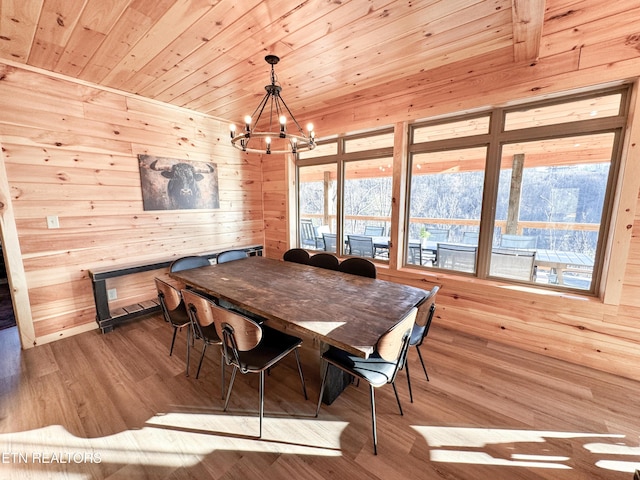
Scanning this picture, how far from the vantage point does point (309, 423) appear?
5.48 feet

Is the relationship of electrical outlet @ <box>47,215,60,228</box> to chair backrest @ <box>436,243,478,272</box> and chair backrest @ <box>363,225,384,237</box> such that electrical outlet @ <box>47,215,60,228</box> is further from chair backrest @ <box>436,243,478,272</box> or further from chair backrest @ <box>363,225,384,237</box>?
chair backrest @ <box>436,243,478,272</box>

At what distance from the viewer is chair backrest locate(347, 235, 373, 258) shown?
12.1ft

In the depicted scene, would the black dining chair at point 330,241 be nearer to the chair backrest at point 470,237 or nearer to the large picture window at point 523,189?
the large picture window at point 523,189

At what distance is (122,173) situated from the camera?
2996 millimetres

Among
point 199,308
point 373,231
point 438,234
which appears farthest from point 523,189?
point 199,308

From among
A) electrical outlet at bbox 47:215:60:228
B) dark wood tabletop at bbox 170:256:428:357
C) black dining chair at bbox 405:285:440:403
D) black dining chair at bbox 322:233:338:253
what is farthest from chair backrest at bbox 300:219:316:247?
electrical outlet at bbox 47:215:60:228

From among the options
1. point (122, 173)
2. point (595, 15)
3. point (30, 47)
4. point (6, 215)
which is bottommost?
point (6, 215)

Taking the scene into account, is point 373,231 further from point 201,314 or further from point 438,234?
point 201,314

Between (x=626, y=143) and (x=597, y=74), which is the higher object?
(x=597, y=74)

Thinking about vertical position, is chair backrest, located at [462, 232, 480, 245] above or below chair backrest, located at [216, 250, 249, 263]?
above

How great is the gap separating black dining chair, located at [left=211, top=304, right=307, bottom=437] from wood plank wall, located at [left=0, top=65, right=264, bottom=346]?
2.26 meters

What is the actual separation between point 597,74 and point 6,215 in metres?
5.07

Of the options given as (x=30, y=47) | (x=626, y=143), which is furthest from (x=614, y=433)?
(x=30, y=47)

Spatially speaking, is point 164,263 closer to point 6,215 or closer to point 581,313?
point 6,215
